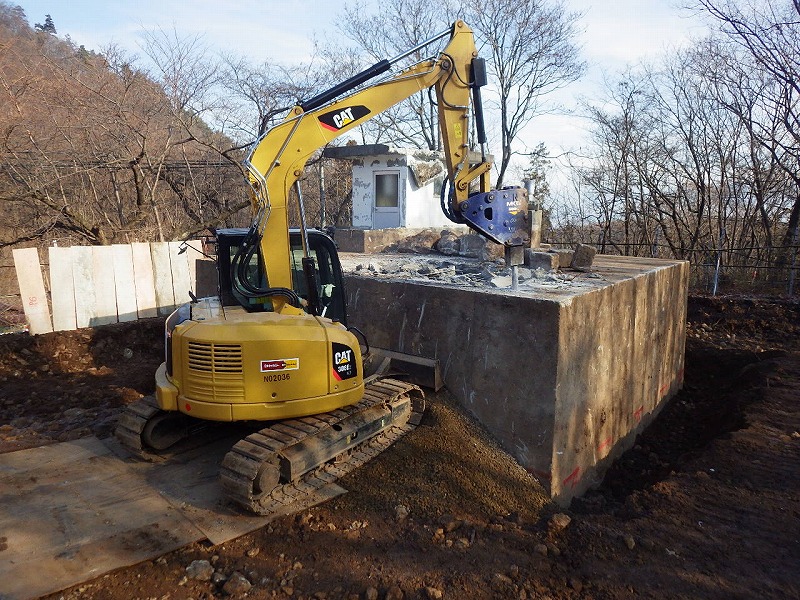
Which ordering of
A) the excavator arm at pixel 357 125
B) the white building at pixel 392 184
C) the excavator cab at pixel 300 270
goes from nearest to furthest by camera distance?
the excavator arm at pixel 357 125, the excavator cab at pixel 300 270, the white building at pixel 392 184

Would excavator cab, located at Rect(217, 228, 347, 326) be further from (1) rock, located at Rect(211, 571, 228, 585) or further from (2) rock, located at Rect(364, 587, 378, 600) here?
(2) rock, located at Rect(364, 587, 378, 600)

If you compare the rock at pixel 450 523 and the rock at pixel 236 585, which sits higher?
the rock at pixel 236 585

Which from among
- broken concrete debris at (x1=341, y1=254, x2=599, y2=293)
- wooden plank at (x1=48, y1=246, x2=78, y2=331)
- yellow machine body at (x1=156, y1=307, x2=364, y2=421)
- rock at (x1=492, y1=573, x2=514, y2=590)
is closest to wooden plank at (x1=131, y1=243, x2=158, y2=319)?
wooden plank at (x1=48, y1=246, x2=78, y2=331)

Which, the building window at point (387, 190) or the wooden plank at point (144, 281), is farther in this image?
the building window at point (387, 190)

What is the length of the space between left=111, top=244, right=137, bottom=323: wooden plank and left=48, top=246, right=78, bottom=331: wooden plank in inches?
29.8

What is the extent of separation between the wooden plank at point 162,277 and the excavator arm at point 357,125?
6395mm

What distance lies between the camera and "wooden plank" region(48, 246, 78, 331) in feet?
29.5

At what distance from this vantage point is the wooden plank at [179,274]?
10.7m

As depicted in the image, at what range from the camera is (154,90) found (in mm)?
13445

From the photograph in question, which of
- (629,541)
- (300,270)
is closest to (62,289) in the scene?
(300,270)

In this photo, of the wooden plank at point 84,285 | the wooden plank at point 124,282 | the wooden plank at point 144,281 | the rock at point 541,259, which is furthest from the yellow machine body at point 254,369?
the wooden plank at point 144,281

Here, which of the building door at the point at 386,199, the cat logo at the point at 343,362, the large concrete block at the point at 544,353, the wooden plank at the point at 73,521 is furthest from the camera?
the building door at the point at 386,199

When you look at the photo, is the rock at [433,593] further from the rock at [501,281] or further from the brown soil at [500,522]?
the rock at [501,281]

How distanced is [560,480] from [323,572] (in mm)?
2571
